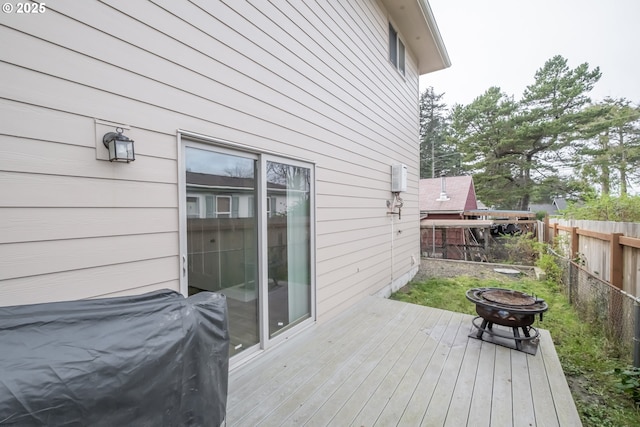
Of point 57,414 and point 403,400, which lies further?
point 403,400

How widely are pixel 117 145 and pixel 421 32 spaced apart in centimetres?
664

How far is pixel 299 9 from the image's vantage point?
318 cm

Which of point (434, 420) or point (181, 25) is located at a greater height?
point (181, 25)

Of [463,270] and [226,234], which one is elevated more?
[226,234]

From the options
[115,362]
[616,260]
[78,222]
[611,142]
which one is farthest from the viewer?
[611,142]

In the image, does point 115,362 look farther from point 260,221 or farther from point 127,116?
point 260,221

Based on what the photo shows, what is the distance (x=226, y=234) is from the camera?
239cm

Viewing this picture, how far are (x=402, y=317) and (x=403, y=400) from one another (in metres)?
1.73

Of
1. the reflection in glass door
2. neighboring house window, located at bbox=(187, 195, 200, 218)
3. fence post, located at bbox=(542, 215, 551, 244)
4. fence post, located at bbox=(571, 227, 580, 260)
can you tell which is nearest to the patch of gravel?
fence post, located at bbox=(542, 215, 551, 244)

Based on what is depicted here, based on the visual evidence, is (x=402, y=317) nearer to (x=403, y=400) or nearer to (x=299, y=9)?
(x=403, y=400)

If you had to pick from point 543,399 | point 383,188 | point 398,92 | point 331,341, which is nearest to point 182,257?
point 331,341

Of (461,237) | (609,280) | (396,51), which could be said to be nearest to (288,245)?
(609,280)

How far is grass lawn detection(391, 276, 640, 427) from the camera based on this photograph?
2.39 metres

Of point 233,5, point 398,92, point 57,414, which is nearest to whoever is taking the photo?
point 57,414
